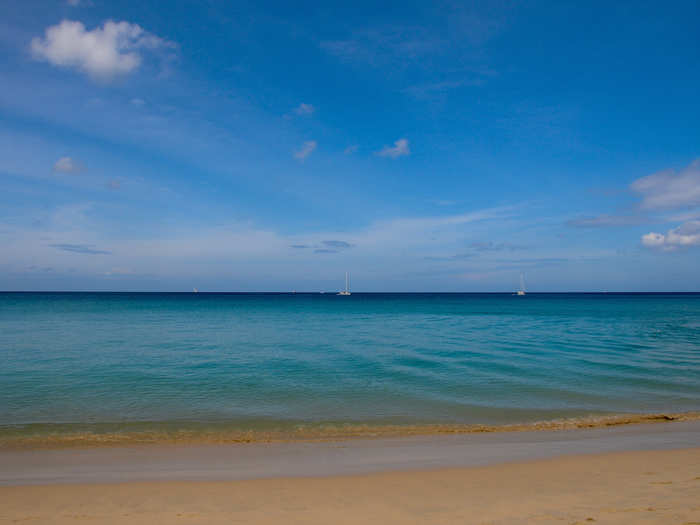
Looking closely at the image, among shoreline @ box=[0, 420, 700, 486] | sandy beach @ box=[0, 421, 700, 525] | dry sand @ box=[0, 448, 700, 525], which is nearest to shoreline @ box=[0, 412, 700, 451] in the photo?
shoreline @ box=[0, 420, 700, 486]

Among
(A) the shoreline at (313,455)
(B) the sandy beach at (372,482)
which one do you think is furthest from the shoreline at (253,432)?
(B) the sandy beach at (372,482)

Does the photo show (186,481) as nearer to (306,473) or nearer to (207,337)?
(306,473)

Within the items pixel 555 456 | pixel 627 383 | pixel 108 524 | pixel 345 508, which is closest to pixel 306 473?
pixel 345 508

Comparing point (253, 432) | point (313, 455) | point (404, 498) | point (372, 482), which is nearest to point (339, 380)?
point (253, 432)

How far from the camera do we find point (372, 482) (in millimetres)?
7438

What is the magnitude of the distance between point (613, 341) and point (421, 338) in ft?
44.0

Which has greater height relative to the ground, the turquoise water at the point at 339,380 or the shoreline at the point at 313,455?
the shoreline at the point at 313,455

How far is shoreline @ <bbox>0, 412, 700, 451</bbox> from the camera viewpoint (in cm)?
1008

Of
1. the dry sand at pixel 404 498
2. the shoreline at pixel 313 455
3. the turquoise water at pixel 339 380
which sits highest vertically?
the dry sand at pixel 404 498

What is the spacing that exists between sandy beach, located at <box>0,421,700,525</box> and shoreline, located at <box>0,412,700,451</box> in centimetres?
51

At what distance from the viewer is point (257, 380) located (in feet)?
56.6

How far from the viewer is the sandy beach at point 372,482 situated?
19.8ft

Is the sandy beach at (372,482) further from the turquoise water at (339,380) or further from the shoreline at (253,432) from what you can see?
the turquoise water at (339,380)

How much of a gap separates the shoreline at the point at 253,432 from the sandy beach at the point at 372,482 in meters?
0.51
